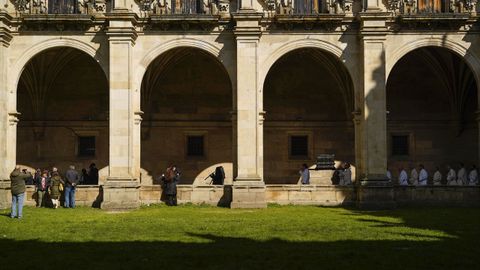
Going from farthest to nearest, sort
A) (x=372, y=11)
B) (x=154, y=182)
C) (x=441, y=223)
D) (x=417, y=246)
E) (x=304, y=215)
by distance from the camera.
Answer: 1. (x=154, y=182)
2. (x=372, y=11)
3. (x=304, y=215)
4. (x=441, y=223)
5. (x=417, y=246)

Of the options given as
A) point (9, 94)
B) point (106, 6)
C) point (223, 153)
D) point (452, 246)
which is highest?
point (106, 6)

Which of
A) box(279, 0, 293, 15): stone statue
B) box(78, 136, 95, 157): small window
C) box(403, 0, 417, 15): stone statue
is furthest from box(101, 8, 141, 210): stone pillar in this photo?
box(403, 0, 417, 15): stone statue

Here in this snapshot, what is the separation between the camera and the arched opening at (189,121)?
34.2 metres

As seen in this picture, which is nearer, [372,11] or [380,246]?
[380,246]

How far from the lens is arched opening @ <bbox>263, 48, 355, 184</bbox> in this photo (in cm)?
3431

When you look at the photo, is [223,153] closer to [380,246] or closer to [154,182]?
[154,182]

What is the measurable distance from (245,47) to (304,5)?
10.5ft

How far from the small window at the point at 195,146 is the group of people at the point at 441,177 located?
9.05 metres

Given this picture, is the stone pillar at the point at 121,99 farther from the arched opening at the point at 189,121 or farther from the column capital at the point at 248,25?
the arched opening at the point at 189,121

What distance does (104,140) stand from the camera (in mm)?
→ 34594

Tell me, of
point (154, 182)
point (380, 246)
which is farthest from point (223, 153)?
point (380, 246)

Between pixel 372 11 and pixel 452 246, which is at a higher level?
pixel 372 11

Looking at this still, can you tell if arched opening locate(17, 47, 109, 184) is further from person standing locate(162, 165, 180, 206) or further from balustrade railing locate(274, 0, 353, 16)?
balustrade railing locate(274, 0, 353, 16)

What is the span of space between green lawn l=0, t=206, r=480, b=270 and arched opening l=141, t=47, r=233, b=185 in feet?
28.3
